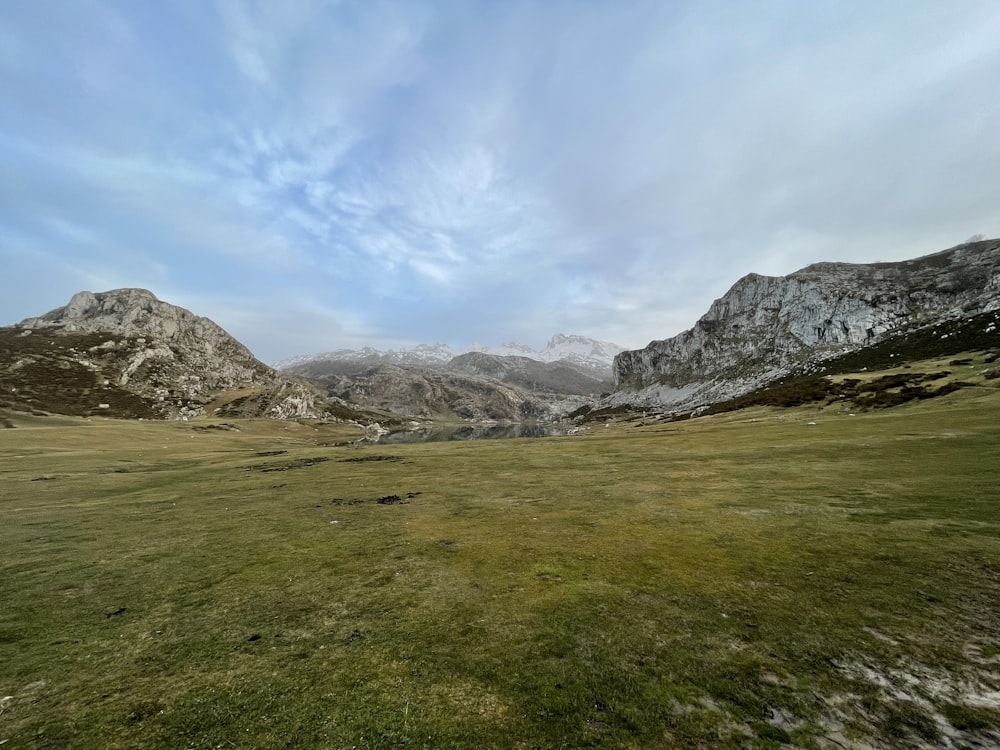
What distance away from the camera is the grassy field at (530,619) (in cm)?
649

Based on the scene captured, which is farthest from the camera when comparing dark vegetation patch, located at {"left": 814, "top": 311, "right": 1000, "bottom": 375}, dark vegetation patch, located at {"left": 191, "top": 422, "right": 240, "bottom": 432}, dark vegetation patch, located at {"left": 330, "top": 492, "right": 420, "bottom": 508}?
dark vegetation patch, located at {"left": 191, "top": 422, "right": 240, "bottom": 432}

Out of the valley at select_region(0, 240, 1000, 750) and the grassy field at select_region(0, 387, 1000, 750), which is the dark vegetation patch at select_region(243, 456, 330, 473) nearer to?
the valley at select_region(0, 240, 1000, 750)

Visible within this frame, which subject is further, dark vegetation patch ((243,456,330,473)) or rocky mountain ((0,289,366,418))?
rocky mountain ((0,289,366,418))

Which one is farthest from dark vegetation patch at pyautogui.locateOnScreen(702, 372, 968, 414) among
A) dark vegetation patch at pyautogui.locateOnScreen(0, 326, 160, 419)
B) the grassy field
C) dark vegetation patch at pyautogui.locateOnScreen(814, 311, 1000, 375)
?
dark vegetation patch at pyautogui.locateOnScreen(0, 326, 160, 419)

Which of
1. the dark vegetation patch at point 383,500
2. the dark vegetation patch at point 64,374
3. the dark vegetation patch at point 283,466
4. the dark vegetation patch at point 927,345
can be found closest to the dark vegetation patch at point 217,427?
the dark vegetation patch at point 64,374

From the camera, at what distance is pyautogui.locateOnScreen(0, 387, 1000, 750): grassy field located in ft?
21.3

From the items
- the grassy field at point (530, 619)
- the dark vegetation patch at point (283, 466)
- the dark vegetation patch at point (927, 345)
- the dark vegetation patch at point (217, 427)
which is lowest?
the grassy field at point (530, 619)

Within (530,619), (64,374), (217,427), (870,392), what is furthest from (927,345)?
(64,374)

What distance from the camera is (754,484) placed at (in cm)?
2209

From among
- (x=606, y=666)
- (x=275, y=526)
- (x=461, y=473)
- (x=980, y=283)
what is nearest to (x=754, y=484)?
(x=606, y=666)

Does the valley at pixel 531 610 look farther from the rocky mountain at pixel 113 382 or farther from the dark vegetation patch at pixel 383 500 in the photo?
the rocky mountain at pixel 113 382

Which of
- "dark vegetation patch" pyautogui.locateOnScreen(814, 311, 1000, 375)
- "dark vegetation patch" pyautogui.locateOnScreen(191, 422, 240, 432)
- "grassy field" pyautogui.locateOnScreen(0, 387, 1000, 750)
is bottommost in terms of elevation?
"grassy field" pyautogui.locateOnScreen(0, 387, 1000, 750)

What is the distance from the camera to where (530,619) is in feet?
32.3

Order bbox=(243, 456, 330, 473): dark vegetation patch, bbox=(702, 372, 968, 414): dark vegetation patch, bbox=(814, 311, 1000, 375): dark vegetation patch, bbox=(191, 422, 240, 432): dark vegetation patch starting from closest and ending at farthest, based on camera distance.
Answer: bbox=(243, 456, 330, 473): dark vegetation patch, bbox=(702, 372, 968, 414): dark vegetation patch, bbox=(814, 311, 1000, 375): dark vegetation patch, bbox=(191, 422, 240, 432): dark vegetation patch
